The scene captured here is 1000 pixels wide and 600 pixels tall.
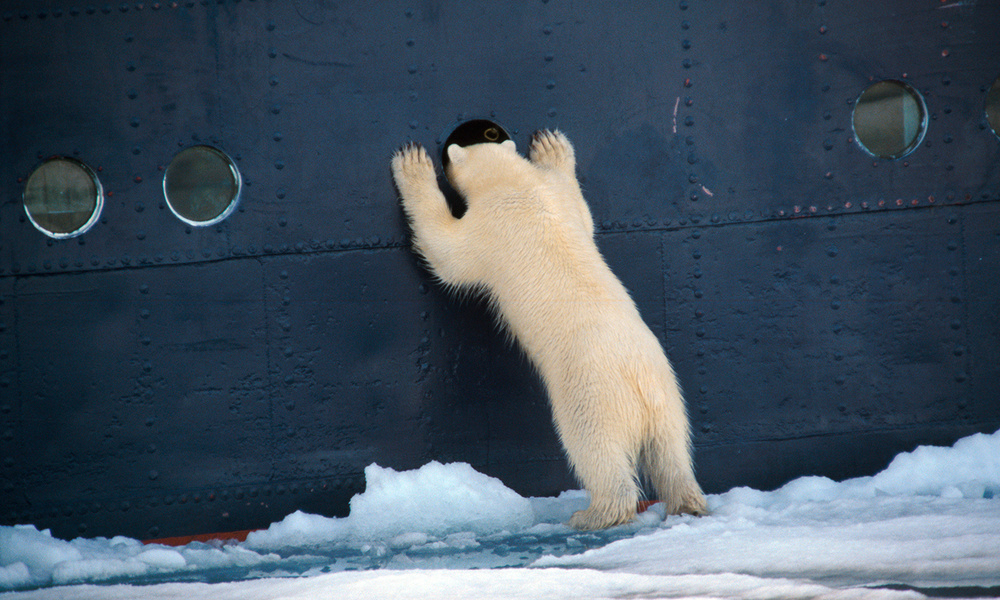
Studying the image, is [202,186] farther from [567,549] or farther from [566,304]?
[567,549]

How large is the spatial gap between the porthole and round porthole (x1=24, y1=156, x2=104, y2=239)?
4.84 meters

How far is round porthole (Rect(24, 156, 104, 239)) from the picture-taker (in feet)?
13.1

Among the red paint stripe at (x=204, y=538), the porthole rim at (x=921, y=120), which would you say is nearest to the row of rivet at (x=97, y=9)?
the red paint stripe at (x=204, y=538)

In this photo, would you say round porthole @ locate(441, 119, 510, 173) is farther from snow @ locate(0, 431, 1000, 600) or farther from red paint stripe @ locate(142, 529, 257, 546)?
red paint stripe @ locate(142, 529, 257, 546)

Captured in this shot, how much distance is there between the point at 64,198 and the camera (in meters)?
4.05

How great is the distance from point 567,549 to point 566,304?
113 centimetres

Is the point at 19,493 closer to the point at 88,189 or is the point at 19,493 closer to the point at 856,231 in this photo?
the point at 88,189

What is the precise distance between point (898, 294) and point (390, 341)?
282 cm

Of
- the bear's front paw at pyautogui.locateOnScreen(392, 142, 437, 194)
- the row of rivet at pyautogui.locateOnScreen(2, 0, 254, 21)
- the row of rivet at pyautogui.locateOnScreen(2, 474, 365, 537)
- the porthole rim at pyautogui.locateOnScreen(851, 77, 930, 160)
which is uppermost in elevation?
the row of rivet at pyautogui.locateOnScreen(2, 0, 254, 21)

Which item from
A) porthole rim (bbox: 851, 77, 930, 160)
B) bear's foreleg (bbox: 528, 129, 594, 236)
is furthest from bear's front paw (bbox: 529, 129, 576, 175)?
porthole rim (bbox: 851, 77, 930, 160)

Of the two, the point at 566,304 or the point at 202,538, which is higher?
the point at 566,304

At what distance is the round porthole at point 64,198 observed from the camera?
13.1 ft

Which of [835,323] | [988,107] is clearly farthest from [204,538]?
[988,107]

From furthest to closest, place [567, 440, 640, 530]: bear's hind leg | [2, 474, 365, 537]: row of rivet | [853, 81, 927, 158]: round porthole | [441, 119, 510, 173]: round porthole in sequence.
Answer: [853, 81, 927, 158]: round porthole, [441, 119, 510, 173]: round porthole, [2, 474, 365, 537]: row of rivet, [567, 440, 640, 530]: bear's hind leg
